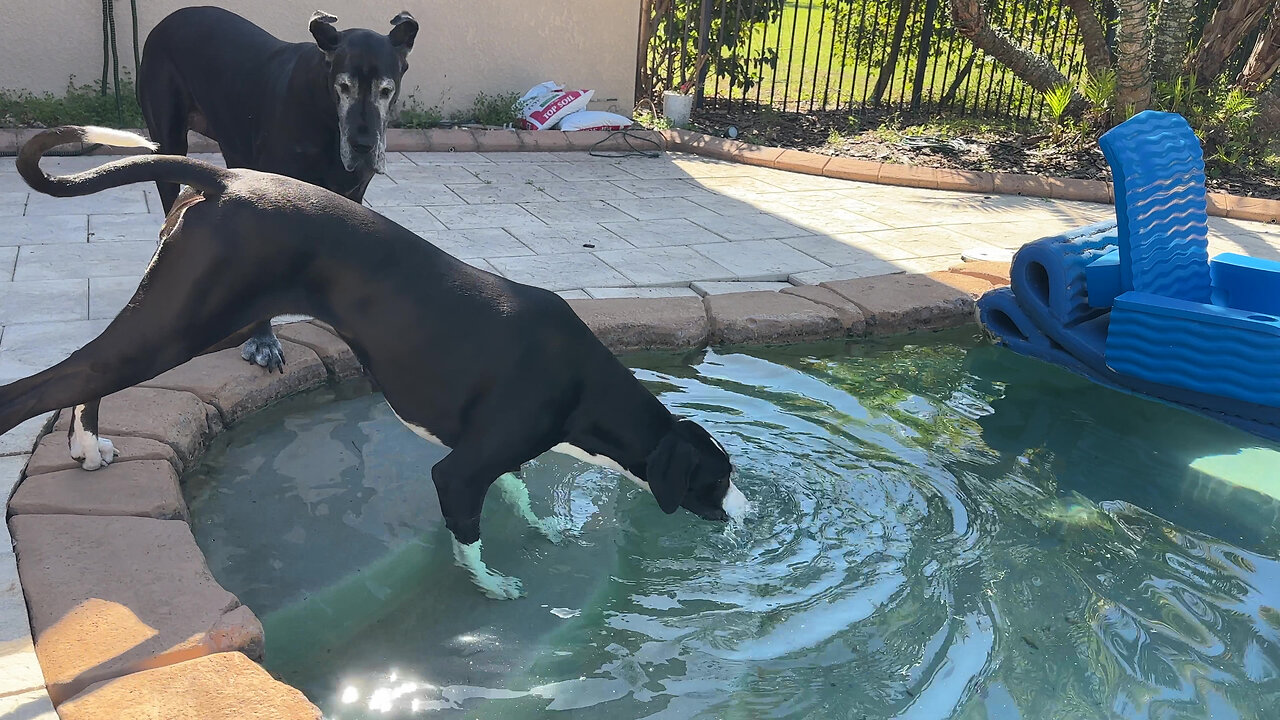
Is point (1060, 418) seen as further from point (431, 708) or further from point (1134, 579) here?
point (431, 708)

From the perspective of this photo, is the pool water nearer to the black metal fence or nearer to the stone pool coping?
the stone pool coping

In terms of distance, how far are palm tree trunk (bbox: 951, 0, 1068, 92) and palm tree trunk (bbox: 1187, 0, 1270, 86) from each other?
1.22 meters

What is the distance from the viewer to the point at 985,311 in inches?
195

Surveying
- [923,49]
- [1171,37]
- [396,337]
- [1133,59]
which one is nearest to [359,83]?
[396,337]

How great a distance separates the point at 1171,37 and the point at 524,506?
345 inches

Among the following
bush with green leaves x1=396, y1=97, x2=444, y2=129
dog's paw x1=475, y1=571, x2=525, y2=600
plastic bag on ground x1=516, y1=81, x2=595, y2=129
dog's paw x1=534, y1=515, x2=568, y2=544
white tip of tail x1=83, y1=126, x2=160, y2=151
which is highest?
white tip of tail x1=83, y1=126, x2=160, y2=151

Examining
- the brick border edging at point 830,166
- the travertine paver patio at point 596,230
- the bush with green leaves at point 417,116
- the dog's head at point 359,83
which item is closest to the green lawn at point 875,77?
the brick border edging at point 830,166

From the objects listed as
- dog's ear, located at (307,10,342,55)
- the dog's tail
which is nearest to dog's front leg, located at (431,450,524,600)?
the dog's tail

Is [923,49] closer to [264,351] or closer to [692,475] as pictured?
[264,351]

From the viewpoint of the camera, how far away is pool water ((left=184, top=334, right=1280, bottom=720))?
2.66 m

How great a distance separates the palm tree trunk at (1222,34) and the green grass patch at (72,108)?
9.32 m

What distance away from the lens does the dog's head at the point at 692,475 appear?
3.02 metres

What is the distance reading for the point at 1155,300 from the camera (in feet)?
13.6

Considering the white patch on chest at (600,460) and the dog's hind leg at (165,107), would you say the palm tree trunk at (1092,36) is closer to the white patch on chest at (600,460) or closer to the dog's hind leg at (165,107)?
the dog's hind leg at (165,107)
